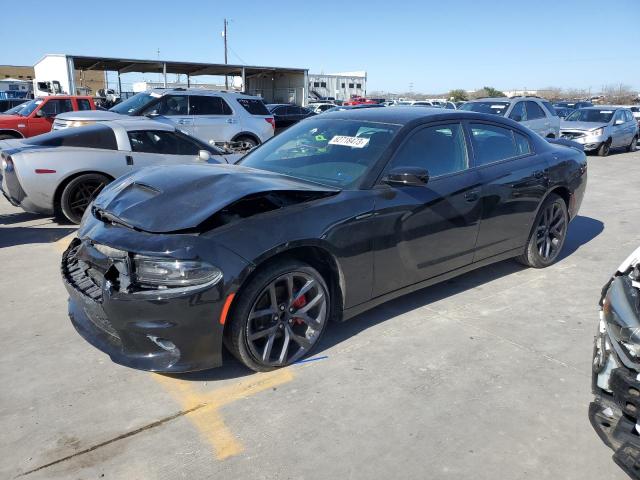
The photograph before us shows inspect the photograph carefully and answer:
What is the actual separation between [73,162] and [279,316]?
4632mm

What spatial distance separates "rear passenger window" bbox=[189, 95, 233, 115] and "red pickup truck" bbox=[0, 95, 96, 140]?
5321mm

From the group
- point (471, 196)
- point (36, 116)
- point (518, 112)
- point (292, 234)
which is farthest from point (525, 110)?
point (36, 116)

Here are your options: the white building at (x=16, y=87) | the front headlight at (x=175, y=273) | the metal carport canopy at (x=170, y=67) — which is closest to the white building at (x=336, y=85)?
the metal carport canopy at (x=170, y=67)

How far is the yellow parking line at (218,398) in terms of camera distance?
2.54 metres

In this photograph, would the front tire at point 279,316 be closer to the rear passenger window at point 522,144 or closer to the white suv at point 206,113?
the rear passenger window at point 522,144

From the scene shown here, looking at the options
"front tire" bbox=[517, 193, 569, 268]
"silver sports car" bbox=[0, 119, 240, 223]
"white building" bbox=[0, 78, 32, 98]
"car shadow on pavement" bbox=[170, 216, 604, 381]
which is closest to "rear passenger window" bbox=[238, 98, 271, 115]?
"silver sports car" bbox=[0, 119, 240, 223]

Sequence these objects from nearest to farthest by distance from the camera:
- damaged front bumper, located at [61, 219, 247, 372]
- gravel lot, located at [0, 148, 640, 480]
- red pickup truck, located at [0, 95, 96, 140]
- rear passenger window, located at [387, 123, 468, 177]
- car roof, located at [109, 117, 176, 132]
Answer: gravel lot, located at [0, 148, 640, 480]
damaged front bumper, located at [61, 219, 247, 372]
rear passenger window, located at [387, 123, 468, 177]
car roof, located at [109, 117, 176, 132]
red pickup truck, located at [0, 95, 96, 140]

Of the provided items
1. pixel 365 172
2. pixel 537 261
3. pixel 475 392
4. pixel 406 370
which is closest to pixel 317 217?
pixel 365 172

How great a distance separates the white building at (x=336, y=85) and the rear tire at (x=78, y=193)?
46.6 metres

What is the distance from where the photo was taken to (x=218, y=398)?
2.91 meters

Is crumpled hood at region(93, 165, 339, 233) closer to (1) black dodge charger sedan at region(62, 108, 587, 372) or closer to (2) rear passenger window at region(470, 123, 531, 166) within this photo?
(1) black dodge charger sedan at region(62, 108, 587, 372)

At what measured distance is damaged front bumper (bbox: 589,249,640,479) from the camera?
198 cm

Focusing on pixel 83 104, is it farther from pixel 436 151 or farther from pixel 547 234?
pixel 547 234

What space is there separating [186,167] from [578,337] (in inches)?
126
